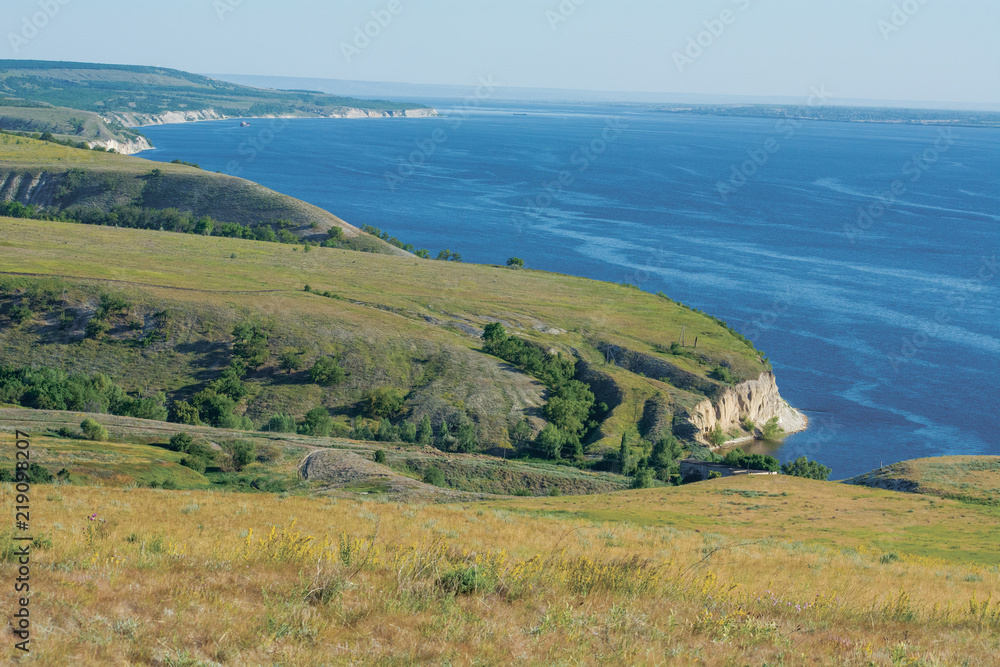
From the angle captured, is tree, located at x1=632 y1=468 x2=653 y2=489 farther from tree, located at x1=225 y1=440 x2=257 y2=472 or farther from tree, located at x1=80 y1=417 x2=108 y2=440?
tree, located at x1=80 y1=417 x2=108 y2=440

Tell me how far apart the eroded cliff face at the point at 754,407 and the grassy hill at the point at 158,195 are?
70.2m

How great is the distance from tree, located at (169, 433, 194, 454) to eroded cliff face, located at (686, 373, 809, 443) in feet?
165

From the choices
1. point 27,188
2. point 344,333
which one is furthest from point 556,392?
point 27,188

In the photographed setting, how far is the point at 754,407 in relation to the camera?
82.6 metres

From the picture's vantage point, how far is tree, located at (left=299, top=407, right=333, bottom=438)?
6247 centimetres

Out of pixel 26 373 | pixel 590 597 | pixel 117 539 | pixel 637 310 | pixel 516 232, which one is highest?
pixel 516 232

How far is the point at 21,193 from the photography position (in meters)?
148

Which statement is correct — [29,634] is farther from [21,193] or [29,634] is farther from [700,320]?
[21,193]

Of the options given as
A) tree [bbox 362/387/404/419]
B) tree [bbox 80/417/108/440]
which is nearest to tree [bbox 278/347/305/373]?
tree [bbox 362/387/404/419]

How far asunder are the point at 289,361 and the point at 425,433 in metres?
17.5

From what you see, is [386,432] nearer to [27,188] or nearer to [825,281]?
[825,281]

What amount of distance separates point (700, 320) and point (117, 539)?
90640mm

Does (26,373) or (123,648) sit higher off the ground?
(123,648)

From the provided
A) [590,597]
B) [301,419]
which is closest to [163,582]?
[590,597]
